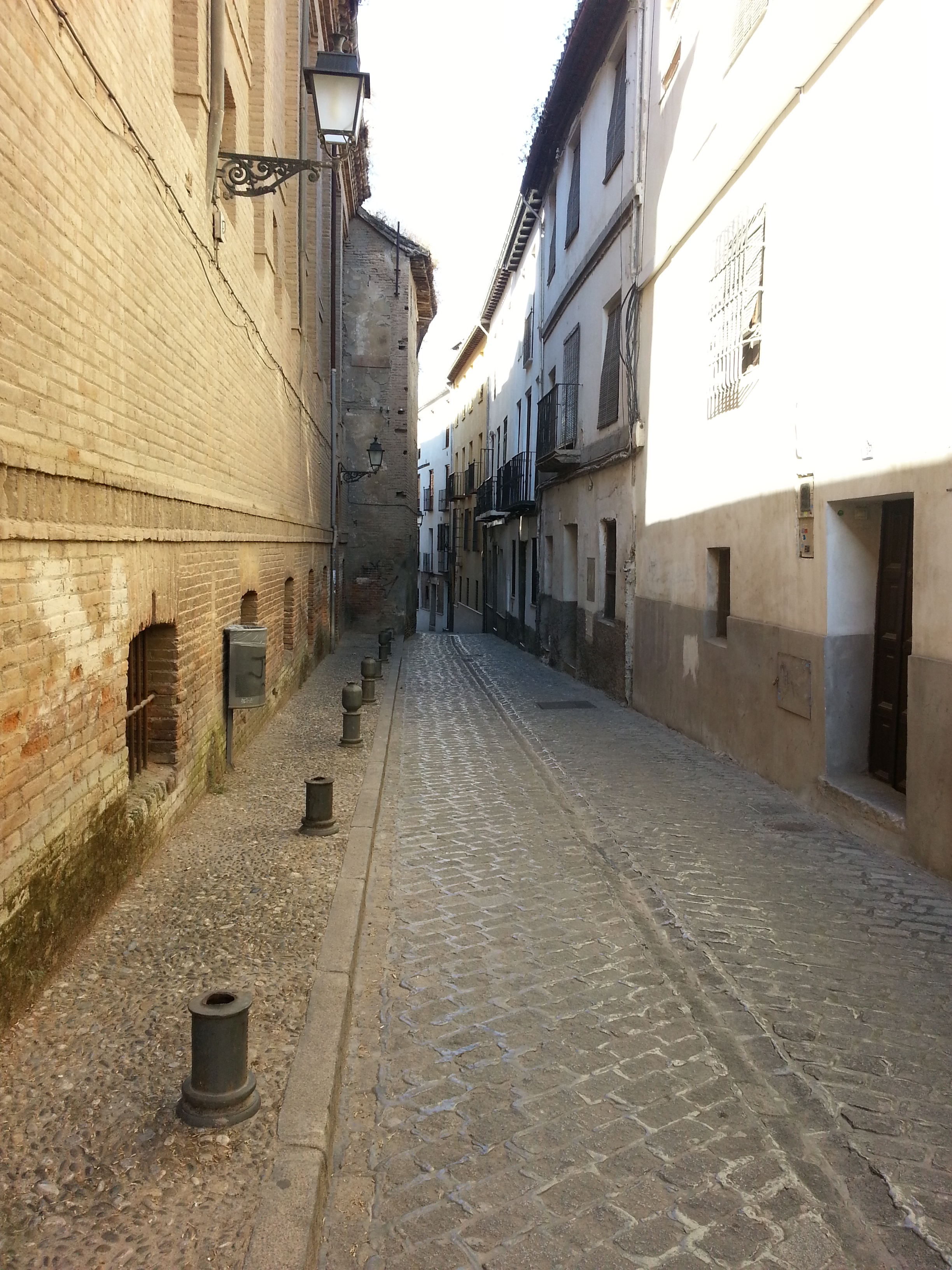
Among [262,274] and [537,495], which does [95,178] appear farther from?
[537,495]

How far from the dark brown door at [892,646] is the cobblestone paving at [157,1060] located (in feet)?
12.1

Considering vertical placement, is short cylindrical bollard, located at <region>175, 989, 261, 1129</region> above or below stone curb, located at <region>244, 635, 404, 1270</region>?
above

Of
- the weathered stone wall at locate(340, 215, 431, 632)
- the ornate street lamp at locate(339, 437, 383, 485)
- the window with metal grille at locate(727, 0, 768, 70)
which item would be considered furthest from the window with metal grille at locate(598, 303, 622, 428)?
the weathered stone wall at locate(340, 215, 431, 632)

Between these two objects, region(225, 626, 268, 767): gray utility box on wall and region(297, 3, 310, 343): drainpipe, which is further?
region(297, 3, 310, 343): drainpipe

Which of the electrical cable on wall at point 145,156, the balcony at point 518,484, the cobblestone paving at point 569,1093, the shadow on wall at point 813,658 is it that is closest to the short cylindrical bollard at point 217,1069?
the cobblestone paving at point 569,1093

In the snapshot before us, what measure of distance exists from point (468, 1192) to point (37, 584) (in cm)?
263

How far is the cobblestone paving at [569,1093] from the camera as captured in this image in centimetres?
272

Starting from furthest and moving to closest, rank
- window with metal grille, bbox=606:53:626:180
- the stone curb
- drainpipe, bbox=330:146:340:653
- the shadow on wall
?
drainpipe, bbox=330:146:340:653 < window with metal grille, bbox=606:53:626:180 < the shadow on wall < the stone curb

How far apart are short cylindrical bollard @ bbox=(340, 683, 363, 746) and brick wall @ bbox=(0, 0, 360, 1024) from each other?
1.52 metres

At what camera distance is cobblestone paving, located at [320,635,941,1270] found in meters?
2.72

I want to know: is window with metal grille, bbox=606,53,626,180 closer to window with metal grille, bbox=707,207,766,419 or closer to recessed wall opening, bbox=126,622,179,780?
window with metal grille, bbox=707,207,766,419

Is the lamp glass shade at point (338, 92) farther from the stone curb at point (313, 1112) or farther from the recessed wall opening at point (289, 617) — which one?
the recessed wall opening at point (289, 617)

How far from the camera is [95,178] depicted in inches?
178

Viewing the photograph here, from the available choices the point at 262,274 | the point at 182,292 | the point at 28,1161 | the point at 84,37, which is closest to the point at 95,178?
the point at 84,37
